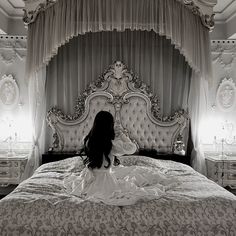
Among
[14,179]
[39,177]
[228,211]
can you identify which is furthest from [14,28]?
[228,211]

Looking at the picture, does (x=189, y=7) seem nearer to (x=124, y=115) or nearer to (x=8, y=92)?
(x=124, y=115)

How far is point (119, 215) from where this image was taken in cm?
202

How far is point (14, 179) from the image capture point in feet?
13.9

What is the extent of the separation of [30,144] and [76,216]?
279cm

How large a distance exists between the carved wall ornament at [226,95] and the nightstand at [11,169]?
3096 mm

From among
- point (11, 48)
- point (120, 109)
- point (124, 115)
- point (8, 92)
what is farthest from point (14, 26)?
point (124, 115)

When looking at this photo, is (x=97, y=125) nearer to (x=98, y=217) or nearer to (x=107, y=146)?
(x=107, y=146)

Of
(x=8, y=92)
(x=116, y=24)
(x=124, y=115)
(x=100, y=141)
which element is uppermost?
(x=116, y=24)

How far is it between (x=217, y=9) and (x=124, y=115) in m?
2.08

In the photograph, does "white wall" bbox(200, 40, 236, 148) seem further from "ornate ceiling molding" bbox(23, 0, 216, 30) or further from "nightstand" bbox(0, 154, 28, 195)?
"nightstand" bbox(0, 154, 28, 195)

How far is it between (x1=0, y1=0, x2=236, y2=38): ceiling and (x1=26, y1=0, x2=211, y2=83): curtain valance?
0.66 meters

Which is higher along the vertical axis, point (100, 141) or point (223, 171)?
point (100, 141)

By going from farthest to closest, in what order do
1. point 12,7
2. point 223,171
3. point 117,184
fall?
point 12,7
point 223,171
point 117,184

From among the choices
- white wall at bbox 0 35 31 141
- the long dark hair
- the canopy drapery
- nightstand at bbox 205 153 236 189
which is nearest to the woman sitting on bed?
the long dark hair
